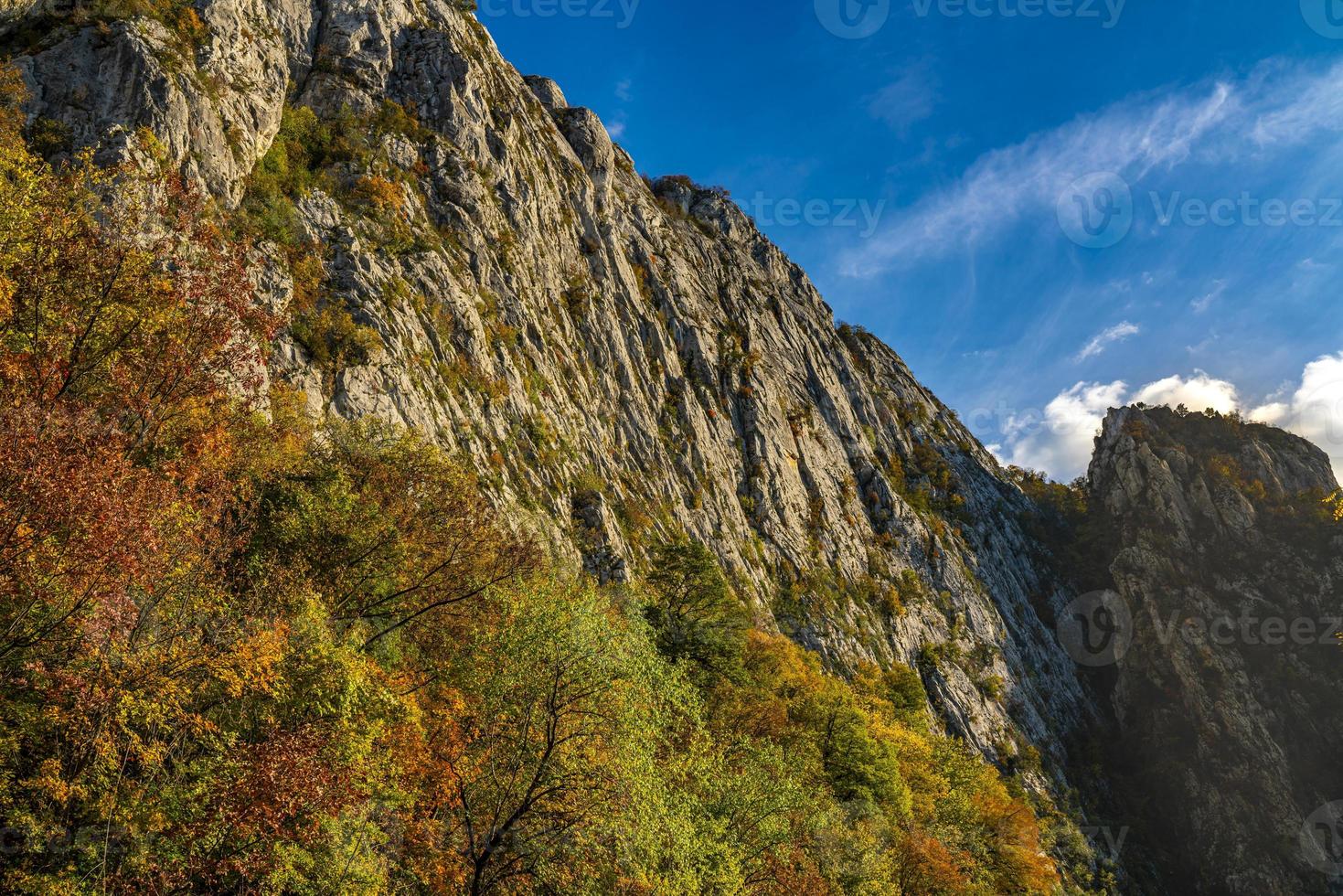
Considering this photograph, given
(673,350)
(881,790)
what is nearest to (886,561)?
(673,350)

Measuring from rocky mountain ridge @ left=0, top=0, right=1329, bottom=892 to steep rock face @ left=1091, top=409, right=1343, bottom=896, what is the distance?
2.64ft

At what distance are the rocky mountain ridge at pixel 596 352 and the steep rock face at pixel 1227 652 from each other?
Result: 804 mm

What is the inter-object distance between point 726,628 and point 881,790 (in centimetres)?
1219

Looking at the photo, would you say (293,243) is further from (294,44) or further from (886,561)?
(886,561)

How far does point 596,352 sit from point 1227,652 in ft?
305

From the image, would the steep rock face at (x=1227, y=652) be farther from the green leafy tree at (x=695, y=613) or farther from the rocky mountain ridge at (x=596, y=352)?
the green leafy tree at (x=695, y=613)

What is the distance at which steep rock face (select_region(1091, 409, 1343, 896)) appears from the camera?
7575 cm

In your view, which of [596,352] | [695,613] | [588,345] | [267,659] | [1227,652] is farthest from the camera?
[1227,652]

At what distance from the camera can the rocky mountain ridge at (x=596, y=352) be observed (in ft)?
105

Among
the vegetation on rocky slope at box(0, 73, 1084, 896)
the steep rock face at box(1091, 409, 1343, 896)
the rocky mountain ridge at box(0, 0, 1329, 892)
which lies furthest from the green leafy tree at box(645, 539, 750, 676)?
the steep rock face at box(1091, 409, 1343, 896)

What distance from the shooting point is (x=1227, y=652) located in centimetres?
8612

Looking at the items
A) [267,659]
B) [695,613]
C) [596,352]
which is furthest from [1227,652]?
[267,659]

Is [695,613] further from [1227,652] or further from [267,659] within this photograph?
[1227,652]

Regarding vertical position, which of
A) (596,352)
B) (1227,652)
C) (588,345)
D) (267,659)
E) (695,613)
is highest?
(588,345)
